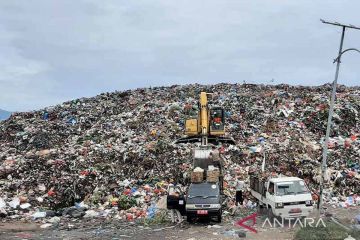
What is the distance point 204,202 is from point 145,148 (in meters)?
6.94

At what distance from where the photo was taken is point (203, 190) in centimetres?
1425

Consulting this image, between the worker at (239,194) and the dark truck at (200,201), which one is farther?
the worker at (239,194)

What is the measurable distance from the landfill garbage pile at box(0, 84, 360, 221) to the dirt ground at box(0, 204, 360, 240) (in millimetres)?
1135

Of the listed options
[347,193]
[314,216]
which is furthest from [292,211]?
[347,193]

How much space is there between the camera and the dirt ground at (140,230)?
40.1 ft

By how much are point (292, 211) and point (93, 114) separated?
16.2m

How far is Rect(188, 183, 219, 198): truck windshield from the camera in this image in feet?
46.1

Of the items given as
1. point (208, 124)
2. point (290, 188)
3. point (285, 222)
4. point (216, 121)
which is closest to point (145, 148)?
point (208, 124)

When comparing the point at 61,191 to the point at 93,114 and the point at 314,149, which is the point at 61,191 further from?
the point at 314,149

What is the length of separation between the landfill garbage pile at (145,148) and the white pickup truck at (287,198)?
3.10 meters

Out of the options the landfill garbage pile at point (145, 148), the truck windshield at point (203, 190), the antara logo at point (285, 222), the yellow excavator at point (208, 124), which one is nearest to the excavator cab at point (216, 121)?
the yellow excavator at point (208, 124)

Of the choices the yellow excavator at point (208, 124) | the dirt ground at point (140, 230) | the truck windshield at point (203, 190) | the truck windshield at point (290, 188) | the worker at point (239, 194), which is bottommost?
the dirt ground at point (140, 230)

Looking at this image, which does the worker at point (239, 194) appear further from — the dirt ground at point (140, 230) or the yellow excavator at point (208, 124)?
the yellow excavator at point (208, 124)

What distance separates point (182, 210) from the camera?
14.6 meters
